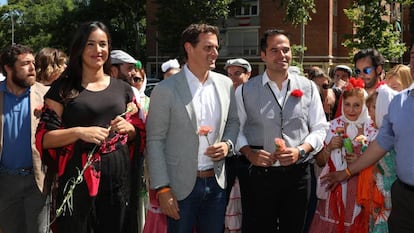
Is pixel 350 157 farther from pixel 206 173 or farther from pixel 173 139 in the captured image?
pixel 173 139

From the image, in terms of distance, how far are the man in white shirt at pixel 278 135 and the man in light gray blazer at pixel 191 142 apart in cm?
44

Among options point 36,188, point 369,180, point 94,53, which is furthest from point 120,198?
point 369,180

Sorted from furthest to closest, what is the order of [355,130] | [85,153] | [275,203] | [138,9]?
[138,9] < [355,130] < [275,203] < [85,153]

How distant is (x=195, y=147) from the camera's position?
3.60 metres

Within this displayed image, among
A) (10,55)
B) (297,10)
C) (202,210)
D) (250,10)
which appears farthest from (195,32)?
(250,10)

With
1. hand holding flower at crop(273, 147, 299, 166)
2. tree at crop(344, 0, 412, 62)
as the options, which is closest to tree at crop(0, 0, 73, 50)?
tree at crop(344, 0, 412, 62)

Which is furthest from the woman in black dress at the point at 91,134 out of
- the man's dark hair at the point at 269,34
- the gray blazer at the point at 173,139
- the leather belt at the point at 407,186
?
the leather belt at the point at 407,186

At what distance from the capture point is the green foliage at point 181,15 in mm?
31578

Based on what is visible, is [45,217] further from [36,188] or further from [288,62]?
[288,62]

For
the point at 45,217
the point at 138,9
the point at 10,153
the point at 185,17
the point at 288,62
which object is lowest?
the point at 45,217

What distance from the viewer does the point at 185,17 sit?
32.2 meters

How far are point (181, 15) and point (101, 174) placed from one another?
2987 cm

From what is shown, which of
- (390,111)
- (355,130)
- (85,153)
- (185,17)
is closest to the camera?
(85,153)

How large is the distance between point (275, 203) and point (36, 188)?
229 centimetres
